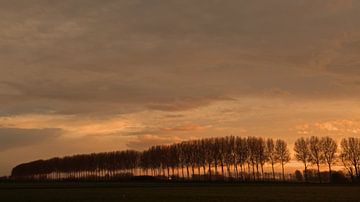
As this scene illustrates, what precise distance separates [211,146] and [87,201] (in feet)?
422

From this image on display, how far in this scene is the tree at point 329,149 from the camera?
148 metres

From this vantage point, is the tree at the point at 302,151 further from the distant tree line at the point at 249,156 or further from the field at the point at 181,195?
the field at the point at 181,195

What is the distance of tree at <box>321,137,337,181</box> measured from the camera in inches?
5827

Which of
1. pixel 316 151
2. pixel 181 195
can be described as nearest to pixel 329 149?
pixel 316 151

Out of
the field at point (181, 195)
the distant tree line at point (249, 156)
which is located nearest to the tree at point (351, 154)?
the distant tree line at point (249, 156)

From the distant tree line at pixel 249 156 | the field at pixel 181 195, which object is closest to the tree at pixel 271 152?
the distant tree line at pixel 249 156

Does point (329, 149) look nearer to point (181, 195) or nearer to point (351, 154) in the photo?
point (351, 154)

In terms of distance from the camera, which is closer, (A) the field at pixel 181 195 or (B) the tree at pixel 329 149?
(A) the field at pixel 181 195

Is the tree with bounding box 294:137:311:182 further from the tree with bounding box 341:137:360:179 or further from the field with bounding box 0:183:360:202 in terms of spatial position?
the field with bounding box 0:183:360:202

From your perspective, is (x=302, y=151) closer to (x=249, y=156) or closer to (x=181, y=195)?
(x=249, y=156)

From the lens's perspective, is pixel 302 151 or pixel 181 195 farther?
pixel 302 151

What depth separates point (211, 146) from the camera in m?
170

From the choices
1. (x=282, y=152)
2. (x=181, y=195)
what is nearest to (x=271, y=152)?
(x=282, y=152)

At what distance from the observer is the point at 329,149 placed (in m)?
150
